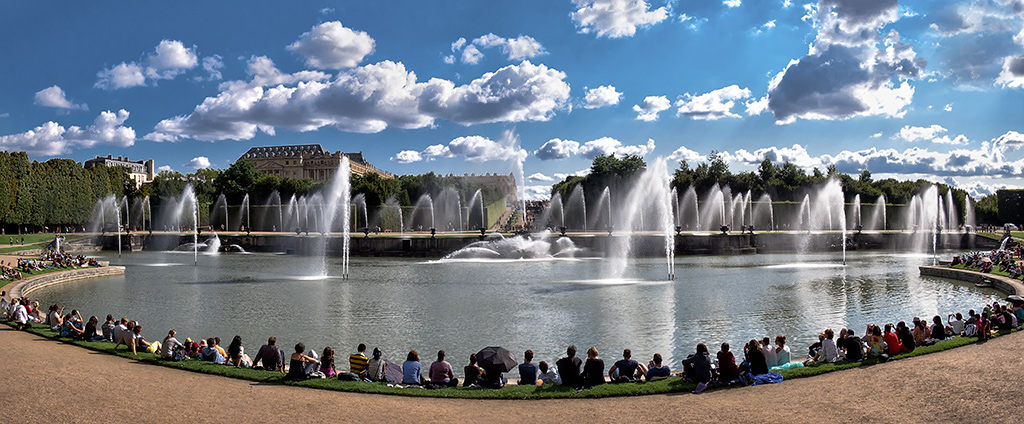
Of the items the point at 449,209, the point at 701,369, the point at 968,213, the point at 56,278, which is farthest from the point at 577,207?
the point at 701,369

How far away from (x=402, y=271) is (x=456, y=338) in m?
22.8

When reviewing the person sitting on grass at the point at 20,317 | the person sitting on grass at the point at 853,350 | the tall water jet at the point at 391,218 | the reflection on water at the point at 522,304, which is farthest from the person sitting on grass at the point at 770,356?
the tall water jet at the point at 391,218

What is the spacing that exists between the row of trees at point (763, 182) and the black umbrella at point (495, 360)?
69.1 metres

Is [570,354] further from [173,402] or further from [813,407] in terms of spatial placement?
[173,402]

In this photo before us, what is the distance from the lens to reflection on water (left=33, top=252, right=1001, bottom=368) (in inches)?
736

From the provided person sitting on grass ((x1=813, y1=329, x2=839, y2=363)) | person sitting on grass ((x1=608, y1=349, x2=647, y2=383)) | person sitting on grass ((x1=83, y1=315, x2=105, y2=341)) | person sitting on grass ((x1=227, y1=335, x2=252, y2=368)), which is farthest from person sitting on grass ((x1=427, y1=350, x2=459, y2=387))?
person sitting on grass ((x1=83, y1=315, x2=105, y2=341))

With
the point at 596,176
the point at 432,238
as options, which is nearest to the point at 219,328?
the point at 432,238

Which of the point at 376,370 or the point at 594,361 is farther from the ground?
the point at 594,361

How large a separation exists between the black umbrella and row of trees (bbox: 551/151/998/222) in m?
69.1

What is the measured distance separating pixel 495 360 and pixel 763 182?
8525 centimetres

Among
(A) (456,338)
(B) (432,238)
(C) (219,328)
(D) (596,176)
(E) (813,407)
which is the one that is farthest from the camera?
(D) (596,176)

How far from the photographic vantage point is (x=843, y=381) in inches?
474

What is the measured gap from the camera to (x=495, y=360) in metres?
12.6

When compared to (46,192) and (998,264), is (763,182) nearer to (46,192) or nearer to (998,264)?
(998,264)
